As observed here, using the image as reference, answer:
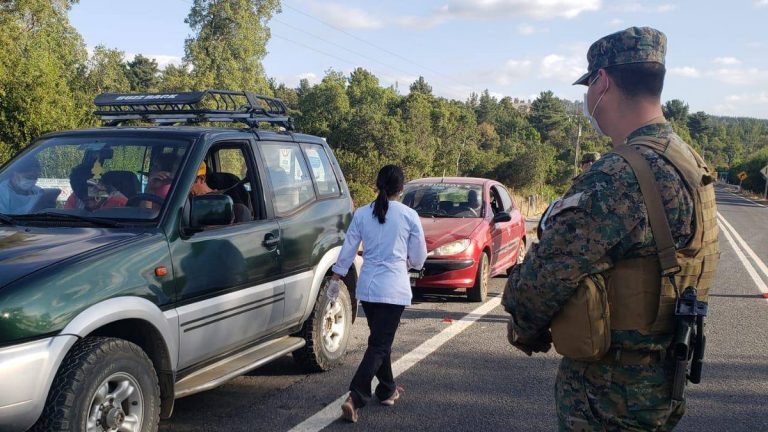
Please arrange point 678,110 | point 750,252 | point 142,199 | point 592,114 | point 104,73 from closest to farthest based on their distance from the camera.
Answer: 1. point 592,114
2. point 142,199
3. point 750,252
4. point 104,73
5. point 678,110

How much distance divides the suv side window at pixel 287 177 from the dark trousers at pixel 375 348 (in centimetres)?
110

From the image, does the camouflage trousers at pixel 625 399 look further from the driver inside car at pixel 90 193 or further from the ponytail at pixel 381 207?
the driver inside car at pixel 90 193

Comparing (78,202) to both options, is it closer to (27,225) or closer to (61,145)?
(27,225)

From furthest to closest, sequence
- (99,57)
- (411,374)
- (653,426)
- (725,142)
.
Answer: (725,142)
(99,57)
(411,374)
(653,426)

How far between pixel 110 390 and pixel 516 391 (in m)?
3.30

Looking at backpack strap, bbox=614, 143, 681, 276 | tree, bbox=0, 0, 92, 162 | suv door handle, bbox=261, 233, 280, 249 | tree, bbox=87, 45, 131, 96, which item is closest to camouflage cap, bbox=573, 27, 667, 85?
backpack strap, bbox=614, 143, 681, 276

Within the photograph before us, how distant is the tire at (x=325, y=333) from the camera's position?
5703 mm

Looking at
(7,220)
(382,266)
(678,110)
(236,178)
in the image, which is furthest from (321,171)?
(678,110)

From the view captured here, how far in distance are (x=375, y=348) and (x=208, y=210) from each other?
1.55 m

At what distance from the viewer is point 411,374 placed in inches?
236

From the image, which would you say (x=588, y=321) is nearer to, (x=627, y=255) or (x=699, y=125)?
(x=627, y=255)

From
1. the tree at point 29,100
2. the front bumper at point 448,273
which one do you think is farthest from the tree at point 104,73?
the front bumper at point 448,273

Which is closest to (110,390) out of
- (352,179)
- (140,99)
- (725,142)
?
(140,99)

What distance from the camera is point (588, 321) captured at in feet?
7.51
